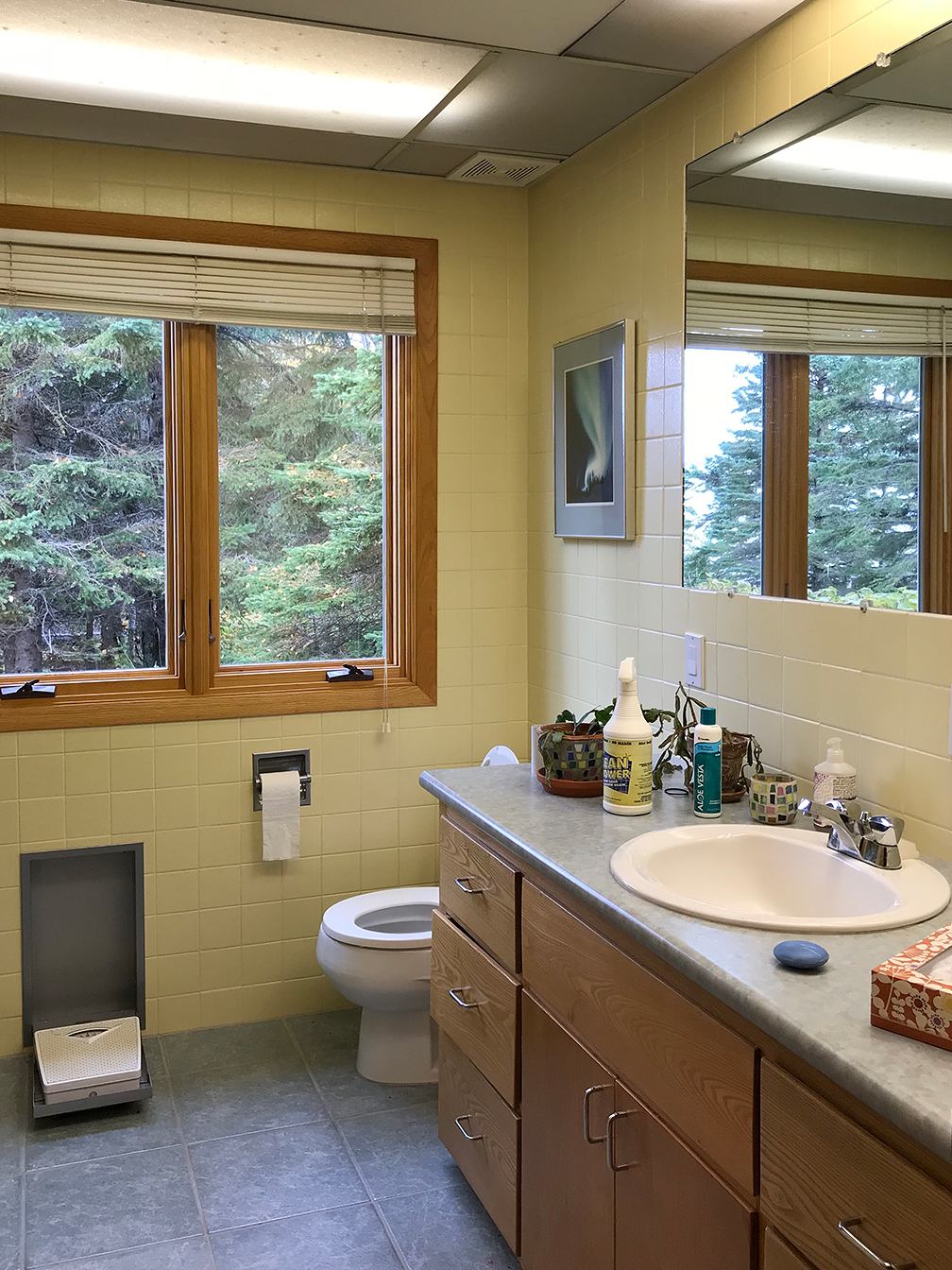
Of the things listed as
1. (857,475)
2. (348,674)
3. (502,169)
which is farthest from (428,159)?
(857,475)

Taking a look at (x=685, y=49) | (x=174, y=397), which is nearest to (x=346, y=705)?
(x=174, y=397)

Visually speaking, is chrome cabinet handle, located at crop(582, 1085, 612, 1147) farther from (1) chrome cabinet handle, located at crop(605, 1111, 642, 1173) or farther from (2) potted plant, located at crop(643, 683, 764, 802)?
(2) potted plant, located at crop(643, 683, 764, 802)

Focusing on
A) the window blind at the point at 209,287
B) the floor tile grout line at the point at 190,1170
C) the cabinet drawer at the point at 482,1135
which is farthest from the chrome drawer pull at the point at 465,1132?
the window blind at the point at 209,287

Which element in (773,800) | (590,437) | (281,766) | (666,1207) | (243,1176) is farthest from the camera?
(281,766)

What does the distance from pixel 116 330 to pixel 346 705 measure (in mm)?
1228

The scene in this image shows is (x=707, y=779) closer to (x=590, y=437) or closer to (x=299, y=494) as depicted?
(x=590, y=437)

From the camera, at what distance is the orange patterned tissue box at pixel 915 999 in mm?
1129

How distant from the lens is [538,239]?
3.34 metres

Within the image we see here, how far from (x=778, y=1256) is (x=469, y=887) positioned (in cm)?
104

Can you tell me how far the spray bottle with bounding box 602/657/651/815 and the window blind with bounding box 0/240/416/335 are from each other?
65.6 inches

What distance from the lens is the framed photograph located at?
280 cm

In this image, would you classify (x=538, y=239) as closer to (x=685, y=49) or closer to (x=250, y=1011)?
(x=685, y=49)

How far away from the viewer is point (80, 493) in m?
3.10

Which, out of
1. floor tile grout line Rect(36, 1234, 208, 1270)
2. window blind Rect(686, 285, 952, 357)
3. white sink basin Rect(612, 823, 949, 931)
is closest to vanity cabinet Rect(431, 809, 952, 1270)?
white sink basin Rect(612, 823, 949, 931)
